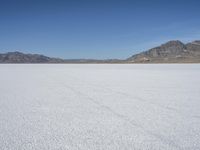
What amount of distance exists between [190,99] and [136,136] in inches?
143

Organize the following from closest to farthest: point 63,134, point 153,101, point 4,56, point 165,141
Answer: point 165,141 < point 63,134 < point 153,101 < point 4,56

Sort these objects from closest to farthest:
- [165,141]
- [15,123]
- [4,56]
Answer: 1. [165,141]
2. [15,123]
3. [4,56]

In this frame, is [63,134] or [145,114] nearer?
[63,134]

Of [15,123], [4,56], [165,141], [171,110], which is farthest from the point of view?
[4,56]

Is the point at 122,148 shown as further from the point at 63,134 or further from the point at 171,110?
the point at 171,110

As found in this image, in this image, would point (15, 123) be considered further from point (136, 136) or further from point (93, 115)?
point (136, 136)

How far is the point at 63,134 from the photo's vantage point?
12.9 ft

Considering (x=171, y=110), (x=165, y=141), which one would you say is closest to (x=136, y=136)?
(x=165, y=141)

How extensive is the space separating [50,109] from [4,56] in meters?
200

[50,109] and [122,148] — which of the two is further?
[50,109]

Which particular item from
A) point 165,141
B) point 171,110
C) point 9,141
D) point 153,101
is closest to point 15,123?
point 9,141

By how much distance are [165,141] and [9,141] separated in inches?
77.7

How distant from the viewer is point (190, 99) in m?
6.99

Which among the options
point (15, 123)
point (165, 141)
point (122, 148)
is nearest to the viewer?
point (122, 148)
